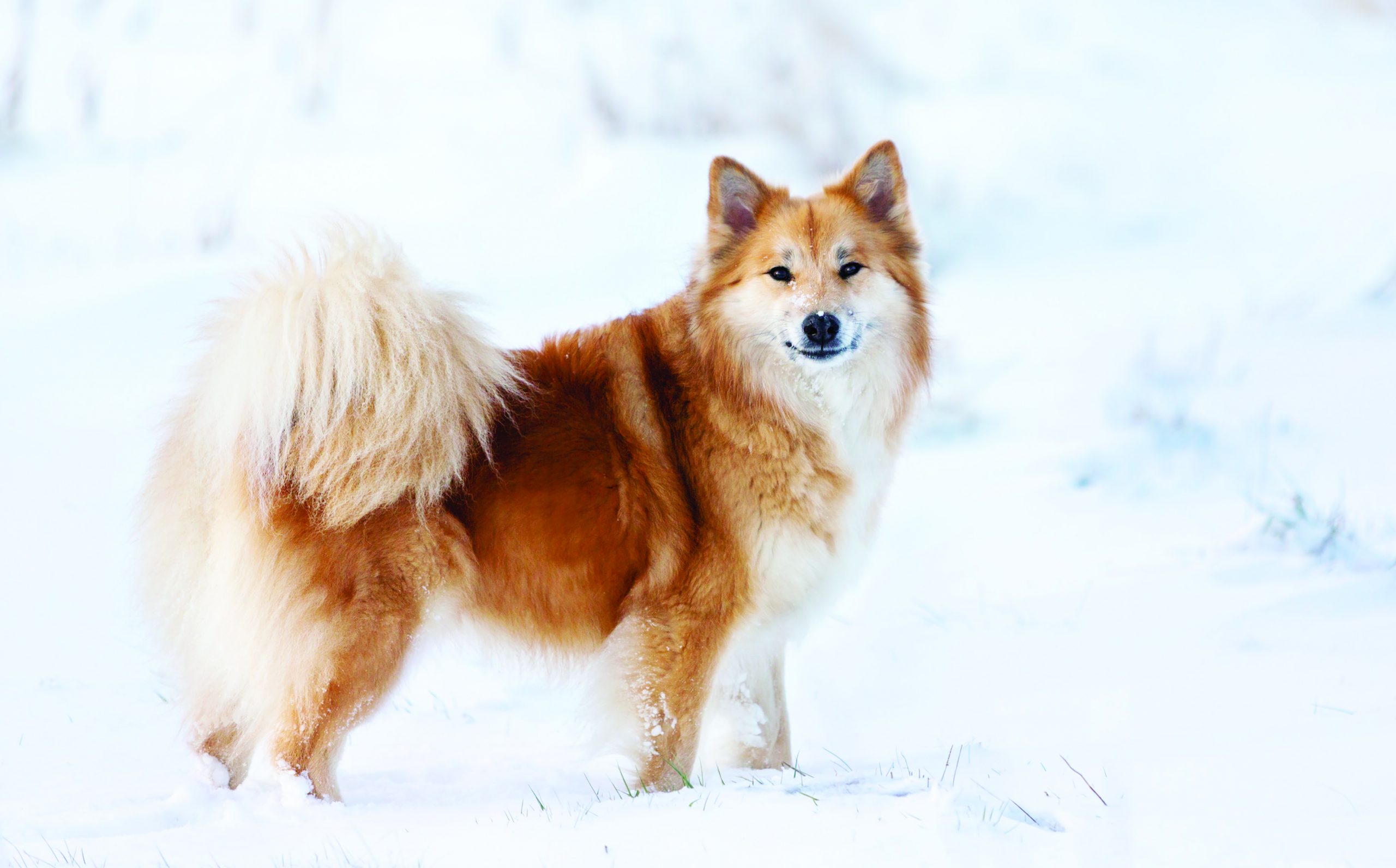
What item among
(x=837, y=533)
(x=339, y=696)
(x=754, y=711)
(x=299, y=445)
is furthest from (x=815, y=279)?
(x=339, y=696)

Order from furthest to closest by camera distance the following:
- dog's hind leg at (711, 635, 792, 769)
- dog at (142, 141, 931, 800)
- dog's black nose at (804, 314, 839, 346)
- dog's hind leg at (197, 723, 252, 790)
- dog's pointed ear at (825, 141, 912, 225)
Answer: dog's pointed ear at (825, 141, 912, 225) → dog's hind leg at (711, 635, 792, 769) → dog's black nose at (804, 314, 839, 346) → dog's hind leg at (197, 723, 252, 790) → dog at (142, 141, 931, 800)

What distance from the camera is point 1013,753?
11.5ft

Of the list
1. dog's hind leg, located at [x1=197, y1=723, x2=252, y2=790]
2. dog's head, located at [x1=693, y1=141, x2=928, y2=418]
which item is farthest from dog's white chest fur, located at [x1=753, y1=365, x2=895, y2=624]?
dog's hind leg, located at [x1=197, y1=723, x2=252, y2=790]

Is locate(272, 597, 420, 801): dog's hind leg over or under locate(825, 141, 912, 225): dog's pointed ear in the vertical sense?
under

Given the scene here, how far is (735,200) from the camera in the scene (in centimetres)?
380

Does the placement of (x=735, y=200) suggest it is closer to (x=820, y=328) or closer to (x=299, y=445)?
(x=820, y=328)

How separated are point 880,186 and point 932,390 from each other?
3.17 ft

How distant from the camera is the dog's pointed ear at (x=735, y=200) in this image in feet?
12.3

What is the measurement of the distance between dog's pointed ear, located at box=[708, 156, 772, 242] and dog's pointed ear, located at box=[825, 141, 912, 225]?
275 millimetres

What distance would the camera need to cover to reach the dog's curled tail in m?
3.05

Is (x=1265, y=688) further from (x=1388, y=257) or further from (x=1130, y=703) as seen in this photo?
(x=1388, y=257)

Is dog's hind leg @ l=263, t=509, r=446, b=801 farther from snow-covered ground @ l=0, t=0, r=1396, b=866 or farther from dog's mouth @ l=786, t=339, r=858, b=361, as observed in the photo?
dog's mouth @ l=786, t=339, r=858, b=361

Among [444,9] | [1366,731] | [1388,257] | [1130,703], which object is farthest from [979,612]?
[444,9]

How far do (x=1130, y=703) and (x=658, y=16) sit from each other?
369 inches
